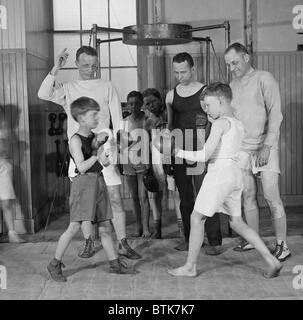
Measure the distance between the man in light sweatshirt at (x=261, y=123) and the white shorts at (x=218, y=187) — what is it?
0.51 m

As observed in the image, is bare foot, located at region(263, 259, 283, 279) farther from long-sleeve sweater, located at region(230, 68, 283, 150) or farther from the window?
the window

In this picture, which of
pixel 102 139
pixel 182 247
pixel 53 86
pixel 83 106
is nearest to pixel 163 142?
pixel 102 139


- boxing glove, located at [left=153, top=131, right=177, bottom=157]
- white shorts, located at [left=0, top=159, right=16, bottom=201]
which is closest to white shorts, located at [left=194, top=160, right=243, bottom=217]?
boxing glove, located at [left=153, top=131, right=177, bottom=157]

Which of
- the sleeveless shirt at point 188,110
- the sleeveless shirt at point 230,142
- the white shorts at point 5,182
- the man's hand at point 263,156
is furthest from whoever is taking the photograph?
the white shorts at point 5,182

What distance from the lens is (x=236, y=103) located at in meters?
4.72

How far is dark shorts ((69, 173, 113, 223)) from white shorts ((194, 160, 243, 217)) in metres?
0.60

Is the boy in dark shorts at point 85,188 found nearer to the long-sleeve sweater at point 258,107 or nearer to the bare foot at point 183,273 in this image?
the bare foot at point 183,273

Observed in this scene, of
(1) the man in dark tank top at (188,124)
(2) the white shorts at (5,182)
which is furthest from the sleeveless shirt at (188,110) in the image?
(2) the white shorts at (5,182)

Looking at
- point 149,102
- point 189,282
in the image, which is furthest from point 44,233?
point 189,282

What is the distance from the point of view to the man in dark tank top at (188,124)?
477cm

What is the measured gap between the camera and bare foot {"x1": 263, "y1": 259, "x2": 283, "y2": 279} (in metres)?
4.09

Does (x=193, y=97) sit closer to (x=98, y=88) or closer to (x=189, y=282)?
(x=98, y=88)

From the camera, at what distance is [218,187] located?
408 cm

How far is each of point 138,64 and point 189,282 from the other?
379 cm
